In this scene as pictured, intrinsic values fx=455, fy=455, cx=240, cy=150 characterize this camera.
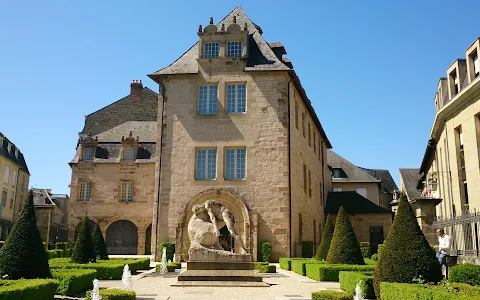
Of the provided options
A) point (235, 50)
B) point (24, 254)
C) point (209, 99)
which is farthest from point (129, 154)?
point (24, 254)

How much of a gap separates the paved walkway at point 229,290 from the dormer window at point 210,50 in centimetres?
1333

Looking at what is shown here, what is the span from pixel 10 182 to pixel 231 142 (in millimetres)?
27617

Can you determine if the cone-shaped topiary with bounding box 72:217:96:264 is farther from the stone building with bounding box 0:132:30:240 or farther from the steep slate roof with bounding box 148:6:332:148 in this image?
the stone building with bounding box 0:132:30:240

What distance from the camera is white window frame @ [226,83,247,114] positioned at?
24328 millimetres

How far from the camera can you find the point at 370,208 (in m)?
33.7

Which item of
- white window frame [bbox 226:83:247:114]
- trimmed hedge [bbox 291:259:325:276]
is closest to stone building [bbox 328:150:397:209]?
white window frame [bbox 226:83:247:114]

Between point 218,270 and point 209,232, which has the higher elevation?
point 209,232

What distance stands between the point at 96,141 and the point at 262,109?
676 inches

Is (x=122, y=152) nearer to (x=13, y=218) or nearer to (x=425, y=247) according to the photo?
(x=13, y=218)

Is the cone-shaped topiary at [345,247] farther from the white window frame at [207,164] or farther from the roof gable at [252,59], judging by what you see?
the roof gable at [252,59]

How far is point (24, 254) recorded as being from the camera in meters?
10.3

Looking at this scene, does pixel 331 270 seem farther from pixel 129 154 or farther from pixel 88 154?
pixel 88 154

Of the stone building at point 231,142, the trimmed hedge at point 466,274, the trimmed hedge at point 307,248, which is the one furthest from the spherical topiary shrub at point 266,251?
the trimmed hedge at point 466,274

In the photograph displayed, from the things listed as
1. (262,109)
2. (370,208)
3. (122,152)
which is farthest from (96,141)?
(370,208)
